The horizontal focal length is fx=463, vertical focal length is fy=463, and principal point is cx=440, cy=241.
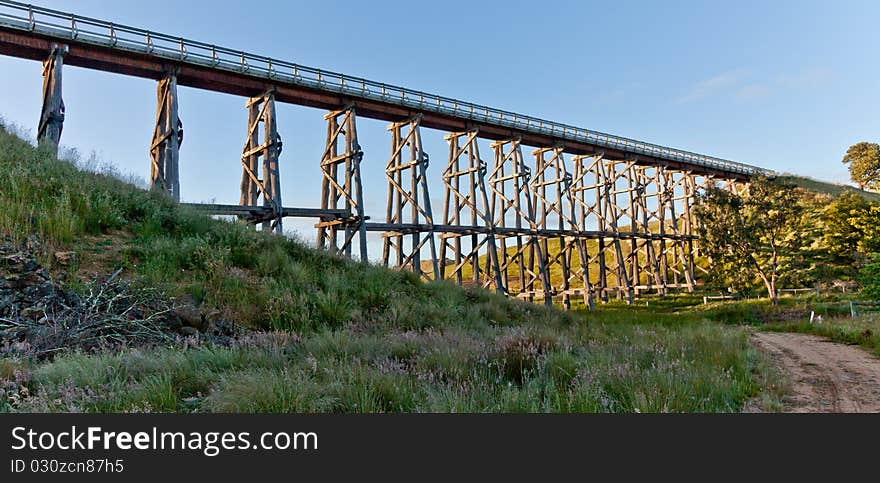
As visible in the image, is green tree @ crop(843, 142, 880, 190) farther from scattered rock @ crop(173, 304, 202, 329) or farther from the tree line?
scattered rock @ crop(173, 304, 202, 329)

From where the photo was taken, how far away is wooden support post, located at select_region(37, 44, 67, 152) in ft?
43.2

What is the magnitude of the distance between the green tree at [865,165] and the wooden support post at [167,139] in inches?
2645

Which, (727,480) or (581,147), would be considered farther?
(581,147)

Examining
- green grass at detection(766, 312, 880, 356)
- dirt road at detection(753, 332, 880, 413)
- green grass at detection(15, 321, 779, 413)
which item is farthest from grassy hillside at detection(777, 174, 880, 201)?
green grass at detection(15, 321, 779, 413)

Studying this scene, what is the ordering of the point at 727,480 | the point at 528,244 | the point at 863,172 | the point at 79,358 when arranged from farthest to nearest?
the point at 863,172, the point at 528,244, the point at 79,358, the point at 727,480

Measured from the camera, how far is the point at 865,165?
171ft

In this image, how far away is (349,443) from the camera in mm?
2477

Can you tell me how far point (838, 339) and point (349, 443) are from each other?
1140cm

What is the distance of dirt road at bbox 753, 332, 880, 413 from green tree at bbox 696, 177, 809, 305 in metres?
19.1

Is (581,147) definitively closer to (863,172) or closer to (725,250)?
(725,250)

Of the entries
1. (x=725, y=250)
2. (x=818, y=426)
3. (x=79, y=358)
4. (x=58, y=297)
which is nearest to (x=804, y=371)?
(x=818, y=426)

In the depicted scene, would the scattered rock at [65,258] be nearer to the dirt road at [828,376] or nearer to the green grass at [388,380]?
the green grass at [388,380]

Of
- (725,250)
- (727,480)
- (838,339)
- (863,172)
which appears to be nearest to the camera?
(727,480)

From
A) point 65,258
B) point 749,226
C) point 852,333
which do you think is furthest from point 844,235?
point 65,258
